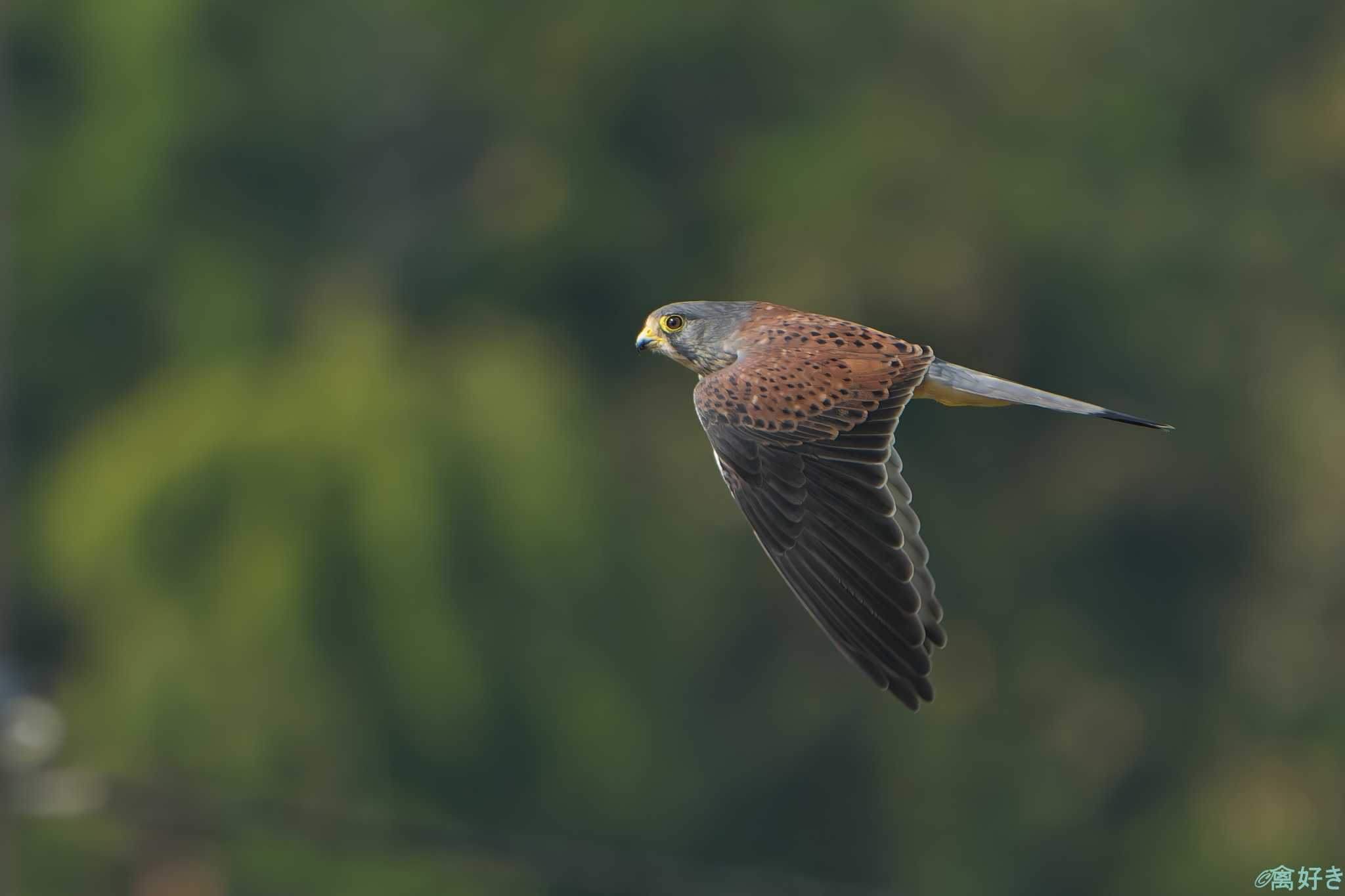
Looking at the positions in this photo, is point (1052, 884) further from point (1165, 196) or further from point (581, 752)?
point (1165, 196)

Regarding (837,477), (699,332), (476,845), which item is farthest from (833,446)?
(476,845)

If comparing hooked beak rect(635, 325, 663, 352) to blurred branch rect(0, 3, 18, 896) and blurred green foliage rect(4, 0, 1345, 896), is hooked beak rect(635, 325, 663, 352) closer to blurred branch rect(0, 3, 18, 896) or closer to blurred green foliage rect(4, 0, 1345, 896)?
blurred green foliage rect(4, 0, 1345, 896)

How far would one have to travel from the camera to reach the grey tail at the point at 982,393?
321 cm

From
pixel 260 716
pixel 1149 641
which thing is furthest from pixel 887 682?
pixel 1149 641

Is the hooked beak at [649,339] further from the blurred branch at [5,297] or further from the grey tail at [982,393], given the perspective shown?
the blurred branch at [5,297]

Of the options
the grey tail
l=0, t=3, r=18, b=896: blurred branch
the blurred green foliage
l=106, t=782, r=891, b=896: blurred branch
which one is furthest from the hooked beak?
l=0, t=3, r=18, b=896: blurred branch

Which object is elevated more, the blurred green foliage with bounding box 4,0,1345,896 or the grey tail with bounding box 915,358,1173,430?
the blurred green foliage with bounding box 4,0,1345,896

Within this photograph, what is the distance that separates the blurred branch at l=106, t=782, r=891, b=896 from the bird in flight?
862cm

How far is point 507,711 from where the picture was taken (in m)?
14.7

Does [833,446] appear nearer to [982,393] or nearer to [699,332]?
[982,393]

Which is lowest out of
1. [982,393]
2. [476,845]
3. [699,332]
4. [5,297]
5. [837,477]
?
[476,845]

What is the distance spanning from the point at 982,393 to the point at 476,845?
9.57 meters

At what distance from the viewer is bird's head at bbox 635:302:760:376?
3850mm

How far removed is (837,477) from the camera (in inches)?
136
